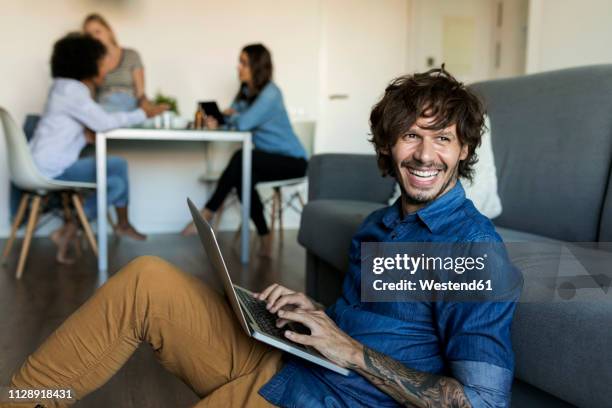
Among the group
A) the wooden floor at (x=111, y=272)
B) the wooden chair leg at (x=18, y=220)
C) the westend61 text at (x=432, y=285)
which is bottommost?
the wooden floor at (x=111, y=272)

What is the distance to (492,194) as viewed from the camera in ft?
7.23

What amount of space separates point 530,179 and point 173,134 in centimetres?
208

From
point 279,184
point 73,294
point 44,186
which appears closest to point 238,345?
point 73,294

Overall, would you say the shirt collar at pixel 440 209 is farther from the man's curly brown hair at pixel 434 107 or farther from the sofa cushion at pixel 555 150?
the sofa cushion at pixel 555 150

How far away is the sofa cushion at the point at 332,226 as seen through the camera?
2080 millimetres

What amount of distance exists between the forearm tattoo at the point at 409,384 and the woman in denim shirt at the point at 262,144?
304 centimetres

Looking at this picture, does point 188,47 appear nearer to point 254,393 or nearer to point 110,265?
point 110,265

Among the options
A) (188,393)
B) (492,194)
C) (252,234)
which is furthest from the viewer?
(252,234)

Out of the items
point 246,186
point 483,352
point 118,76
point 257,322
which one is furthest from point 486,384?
point 118,76

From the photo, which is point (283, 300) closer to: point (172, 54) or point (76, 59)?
point (76, 59)

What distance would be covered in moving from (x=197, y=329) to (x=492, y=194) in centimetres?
137

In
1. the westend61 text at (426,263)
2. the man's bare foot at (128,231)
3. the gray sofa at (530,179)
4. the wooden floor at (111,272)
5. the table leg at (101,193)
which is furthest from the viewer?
the man's bare foot at (128,231)

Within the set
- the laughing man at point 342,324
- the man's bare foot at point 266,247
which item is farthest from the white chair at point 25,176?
the laughing man at point 342,324

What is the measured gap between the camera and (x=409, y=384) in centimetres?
96
